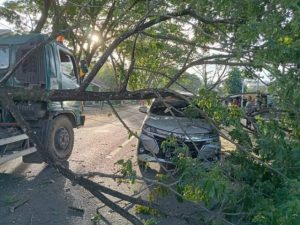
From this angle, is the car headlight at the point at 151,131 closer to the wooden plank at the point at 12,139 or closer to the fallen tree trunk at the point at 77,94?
the wooden plank at the point at 12,139

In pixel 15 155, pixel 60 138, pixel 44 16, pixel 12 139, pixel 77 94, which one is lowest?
pixel 15 155

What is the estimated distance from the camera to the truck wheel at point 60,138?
Result: 7531mm

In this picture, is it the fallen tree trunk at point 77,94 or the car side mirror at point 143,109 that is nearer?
the fallen tree trunk at point 77,94

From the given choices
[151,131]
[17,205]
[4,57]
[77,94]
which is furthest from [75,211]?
[4,57]

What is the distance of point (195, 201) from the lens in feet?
11.6

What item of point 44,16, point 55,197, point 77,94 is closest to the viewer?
point 77,94

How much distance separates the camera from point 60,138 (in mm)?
7895

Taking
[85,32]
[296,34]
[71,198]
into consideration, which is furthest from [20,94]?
[296,34]

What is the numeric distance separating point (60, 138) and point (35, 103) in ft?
3.62

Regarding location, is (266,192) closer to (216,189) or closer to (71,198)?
(216,189)

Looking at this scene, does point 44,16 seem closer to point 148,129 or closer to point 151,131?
point 148,129

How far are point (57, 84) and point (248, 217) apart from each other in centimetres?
527

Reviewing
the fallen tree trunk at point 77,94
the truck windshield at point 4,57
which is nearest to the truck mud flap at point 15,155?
the truck windshield at point 4,57

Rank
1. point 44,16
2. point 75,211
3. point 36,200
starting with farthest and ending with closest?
point 44,16, point 36,200, point 75,211
